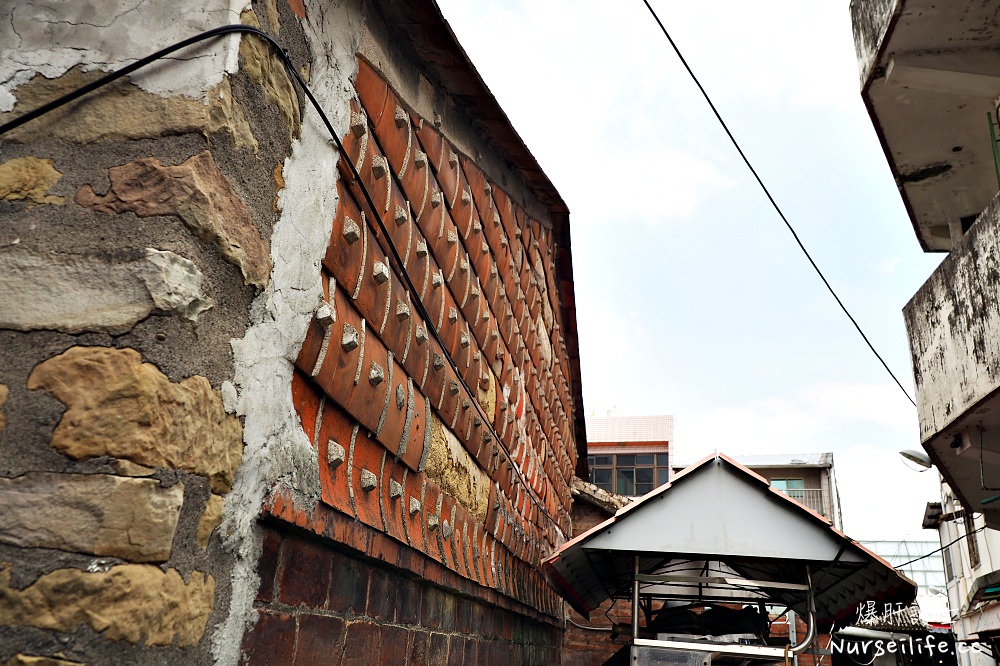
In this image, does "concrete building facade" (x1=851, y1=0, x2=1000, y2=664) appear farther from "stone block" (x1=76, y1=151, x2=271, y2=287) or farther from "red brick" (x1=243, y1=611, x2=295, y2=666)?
"stone block" (x1=76, y1=151, x2=271, y2=287)

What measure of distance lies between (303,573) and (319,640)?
0.95 ft

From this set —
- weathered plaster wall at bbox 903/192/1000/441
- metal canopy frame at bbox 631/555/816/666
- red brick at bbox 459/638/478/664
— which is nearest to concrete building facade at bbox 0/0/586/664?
red brick at bbox 459/638/478/664

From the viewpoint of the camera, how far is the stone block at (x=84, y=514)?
1.63m

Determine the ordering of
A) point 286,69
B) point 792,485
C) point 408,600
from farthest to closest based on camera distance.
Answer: point 792,485
point 408,600
point 286,69

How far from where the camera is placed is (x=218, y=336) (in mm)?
1991

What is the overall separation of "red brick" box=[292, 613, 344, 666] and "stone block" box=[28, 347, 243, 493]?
811 millimetres

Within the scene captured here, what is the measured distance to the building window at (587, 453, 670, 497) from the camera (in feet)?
61.5

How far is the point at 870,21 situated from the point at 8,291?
20.0 ft

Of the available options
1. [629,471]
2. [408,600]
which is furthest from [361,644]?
[629,471]

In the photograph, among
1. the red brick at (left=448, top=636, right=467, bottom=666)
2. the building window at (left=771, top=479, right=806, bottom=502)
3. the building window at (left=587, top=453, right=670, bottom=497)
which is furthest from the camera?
the building window at (left=771, top=479, right=806, bottom=502)

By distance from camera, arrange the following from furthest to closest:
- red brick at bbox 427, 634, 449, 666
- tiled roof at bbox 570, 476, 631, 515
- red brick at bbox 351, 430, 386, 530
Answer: tiled roof at bbox 570, 476, 631, 515 → red brick at bbox 427, 634, 449, 666 → red brick at bbox 351, 430, 386, 530

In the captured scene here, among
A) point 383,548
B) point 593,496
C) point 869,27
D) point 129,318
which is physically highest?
point 869,27

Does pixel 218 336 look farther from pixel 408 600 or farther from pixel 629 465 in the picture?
pixel 629 465

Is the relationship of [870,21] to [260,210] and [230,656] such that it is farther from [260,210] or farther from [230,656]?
[230,656]
